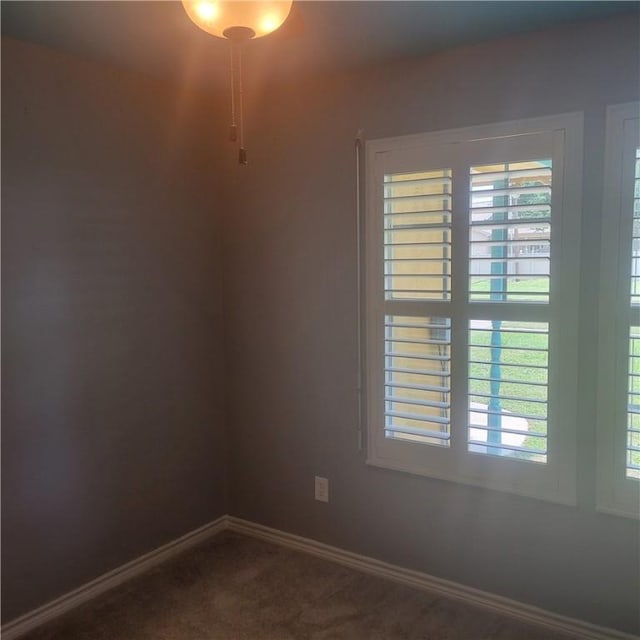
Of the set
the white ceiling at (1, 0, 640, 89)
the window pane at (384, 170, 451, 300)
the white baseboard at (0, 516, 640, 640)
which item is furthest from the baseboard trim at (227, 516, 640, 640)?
the white ceiling at (1, 0, 640, 89)

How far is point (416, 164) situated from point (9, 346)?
5.64 feet

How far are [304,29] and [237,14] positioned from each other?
732 millimetres

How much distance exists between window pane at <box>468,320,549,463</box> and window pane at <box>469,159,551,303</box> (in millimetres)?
138

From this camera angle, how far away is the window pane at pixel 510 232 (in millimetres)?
2172

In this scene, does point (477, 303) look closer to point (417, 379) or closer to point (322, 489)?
point (417, 379)

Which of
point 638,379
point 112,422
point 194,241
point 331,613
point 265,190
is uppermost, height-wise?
point 265,190

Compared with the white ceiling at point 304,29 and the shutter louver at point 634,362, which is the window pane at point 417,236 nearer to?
the white ceiling at point 304,29

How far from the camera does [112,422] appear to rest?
2.57 meters

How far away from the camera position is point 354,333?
265 centimetres

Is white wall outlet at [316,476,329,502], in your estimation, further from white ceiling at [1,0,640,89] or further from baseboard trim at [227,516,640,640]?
white ceiling at [1,0,640,89]

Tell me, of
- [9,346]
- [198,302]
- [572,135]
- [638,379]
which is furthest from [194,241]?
[638,379]

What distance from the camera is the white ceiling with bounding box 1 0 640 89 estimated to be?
1918 mm

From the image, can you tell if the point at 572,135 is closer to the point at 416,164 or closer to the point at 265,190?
the point at 416,164

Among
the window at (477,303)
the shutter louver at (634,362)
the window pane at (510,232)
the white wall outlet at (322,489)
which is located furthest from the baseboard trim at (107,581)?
the shutter louver at (634,362)
